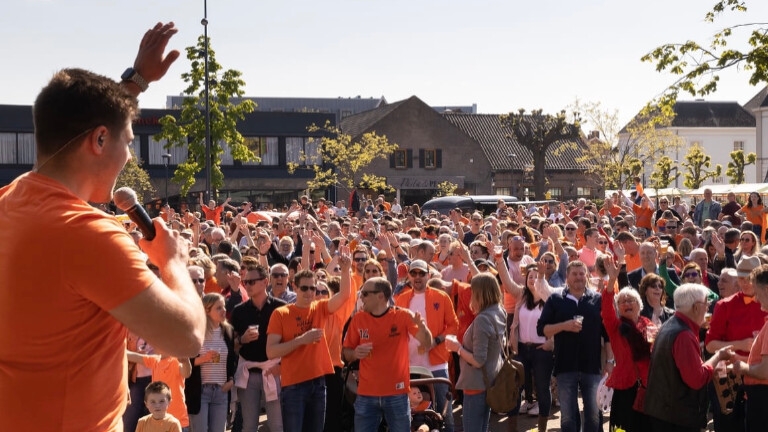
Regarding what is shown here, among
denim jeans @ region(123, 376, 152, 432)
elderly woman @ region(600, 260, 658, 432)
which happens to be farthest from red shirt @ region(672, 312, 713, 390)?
denim jeans @ region(123, 376, 152, 432)

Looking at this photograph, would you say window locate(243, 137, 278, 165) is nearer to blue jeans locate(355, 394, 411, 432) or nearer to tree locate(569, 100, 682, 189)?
tree locate(569, 100, 682, 189)

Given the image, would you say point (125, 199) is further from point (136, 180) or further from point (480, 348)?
point (136, 180)

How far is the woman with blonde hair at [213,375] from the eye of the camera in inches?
362

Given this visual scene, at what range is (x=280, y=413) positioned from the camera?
9.76 meters

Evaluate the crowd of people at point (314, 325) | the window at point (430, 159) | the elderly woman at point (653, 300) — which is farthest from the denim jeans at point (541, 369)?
the window at point (430, 159)

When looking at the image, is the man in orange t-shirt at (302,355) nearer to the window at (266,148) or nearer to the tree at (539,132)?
the tree at (539,132)

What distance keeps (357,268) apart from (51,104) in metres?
9.58

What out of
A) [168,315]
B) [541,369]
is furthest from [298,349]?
[168,315]

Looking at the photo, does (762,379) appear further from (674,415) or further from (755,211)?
(755,211)

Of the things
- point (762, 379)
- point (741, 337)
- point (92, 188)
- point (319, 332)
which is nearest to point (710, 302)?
point (741, 337)

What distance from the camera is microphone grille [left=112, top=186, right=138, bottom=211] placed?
2.88 meters

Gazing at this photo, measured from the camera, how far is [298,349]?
9.24m

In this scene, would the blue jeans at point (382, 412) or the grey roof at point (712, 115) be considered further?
the grey roof at point (712, 115)

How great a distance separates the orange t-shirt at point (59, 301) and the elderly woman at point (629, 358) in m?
7.03
